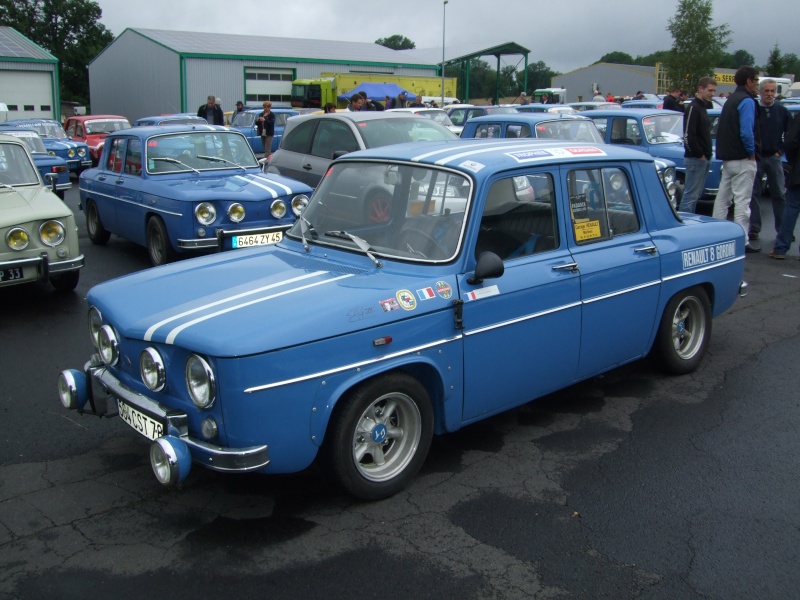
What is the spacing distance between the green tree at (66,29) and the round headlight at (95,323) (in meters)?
72.9

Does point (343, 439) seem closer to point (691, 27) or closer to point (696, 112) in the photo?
point (696, 112)

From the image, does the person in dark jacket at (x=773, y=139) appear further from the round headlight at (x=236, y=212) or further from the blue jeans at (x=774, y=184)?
the round headlight at (x=236, y=212)

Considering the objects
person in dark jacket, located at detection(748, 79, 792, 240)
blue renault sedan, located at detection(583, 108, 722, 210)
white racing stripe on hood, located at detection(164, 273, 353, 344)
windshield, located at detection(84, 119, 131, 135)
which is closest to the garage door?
windshield, located at detection(84, 119, 131, 135)

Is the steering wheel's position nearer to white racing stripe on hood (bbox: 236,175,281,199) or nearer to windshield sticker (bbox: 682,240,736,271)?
windshield sticker (bbox: 682,240,736,271)

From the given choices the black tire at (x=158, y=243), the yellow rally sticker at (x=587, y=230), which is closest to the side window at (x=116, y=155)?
the black tire at (x=158, y=243)

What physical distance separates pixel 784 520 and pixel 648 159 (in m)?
2.61

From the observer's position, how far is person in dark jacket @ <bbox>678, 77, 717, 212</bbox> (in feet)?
34.9

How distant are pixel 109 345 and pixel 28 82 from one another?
3990 cm

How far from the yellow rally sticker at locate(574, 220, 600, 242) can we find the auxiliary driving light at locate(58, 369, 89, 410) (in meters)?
3.01

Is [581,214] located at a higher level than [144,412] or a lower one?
higher

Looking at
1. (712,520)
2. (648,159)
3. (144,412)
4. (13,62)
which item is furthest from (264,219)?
(13,62)

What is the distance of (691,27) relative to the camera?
4462 centimetres

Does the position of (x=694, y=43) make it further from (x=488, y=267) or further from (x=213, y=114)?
(x=488, y=267)

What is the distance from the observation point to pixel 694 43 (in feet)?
147
